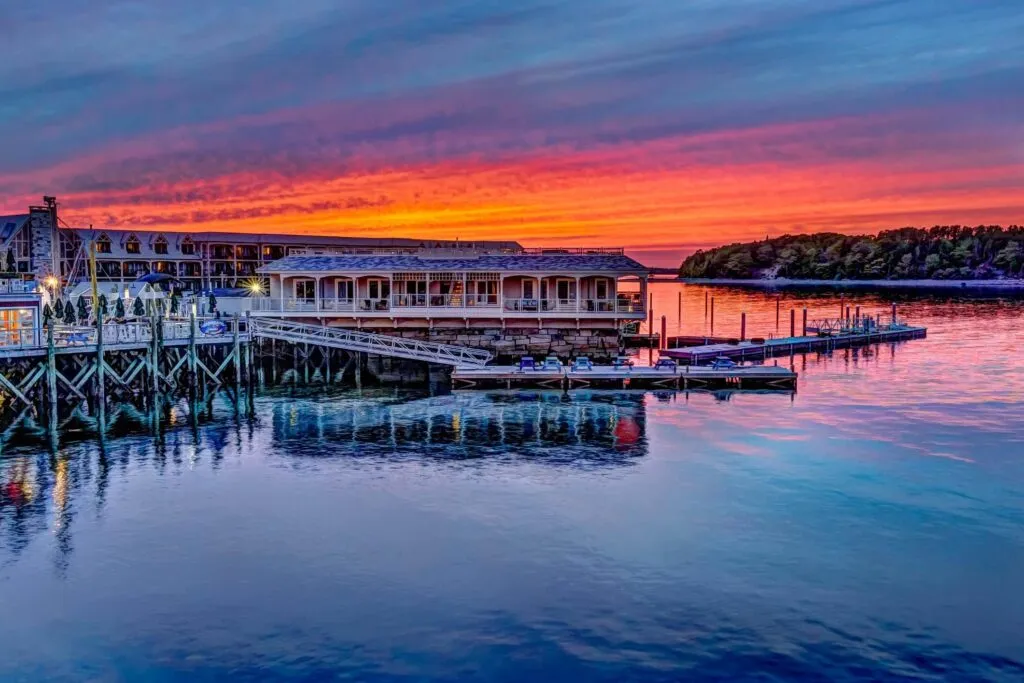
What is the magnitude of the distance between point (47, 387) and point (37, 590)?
1983 cm

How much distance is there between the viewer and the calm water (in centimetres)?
1859

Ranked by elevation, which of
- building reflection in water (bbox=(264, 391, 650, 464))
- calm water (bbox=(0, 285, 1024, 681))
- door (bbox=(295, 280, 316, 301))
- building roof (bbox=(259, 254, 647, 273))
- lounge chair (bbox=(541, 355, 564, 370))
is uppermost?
building roof (bbox=(259, 254, 647, 273))

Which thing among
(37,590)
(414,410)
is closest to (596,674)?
(37,590)

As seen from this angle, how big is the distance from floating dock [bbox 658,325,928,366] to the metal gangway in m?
15.6

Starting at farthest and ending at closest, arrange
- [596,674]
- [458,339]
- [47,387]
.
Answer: [458,339]
[47,387]
[596,674]

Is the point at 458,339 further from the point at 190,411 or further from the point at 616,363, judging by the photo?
the point at 190,411

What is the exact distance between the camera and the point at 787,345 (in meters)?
74.3

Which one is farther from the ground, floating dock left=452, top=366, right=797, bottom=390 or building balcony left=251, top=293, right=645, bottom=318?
building balcony left=251, top=293, right=645, bottom=318

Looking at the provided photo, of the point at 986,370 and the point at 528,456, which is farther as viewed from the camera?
the point at 986,370

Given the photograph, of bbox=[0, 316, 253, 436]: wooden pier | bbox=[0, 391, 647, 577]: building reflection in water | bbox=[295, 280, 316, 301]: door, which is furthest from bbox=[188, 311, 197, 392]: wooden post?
bbox=[295, 280, 316, 301]: door

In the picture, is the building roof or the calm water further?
the building roof

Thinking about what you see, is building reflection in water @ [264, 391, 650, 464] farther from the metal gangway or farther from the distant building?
the distant building

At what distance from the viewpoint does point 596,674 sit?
17.8m

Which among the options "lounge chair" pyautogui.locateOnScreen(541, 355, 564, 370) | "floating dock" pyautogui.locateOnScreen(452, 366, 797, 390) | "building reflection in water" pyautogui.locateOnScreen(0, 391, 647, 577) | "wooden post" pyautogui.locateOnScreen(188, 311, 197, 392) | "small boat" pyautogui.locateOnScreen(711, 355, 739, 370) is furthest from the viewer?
"small boat" pyautogui.locateOnScreen(711, 355, 739, 370)
